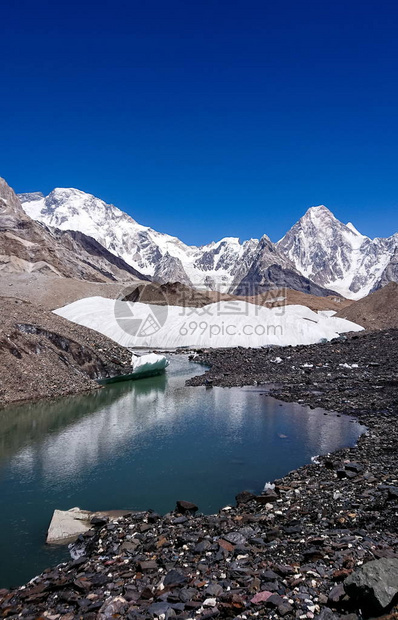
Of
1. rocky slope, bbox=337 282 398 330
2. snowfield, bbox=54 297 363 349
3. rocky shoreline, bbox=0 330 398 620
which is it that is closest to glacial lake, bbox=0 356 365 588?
rocky shoreline, bbox=0 330 398 620

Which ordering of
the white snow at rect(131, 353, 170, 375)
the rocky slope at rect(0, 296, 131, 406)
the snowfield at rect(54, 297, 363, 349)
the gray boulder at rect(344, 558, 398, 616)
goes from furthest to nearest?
1. the snowfield at rect(54, 297, 363, 349)
2. the white snow at rect(131, 353, 170, 375)
3. the rocky slope at rect(0, 296, 131, 406)
4. the gray boulder at rect(344, 558, 398, 616)

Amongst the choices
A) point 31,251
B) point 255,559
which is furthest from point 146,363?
point 31,251

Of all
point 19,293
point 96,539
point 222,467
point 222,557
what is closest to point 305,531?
point 222,557

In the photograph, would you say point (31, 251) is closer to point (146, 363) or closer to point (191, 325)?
point (191, 325)

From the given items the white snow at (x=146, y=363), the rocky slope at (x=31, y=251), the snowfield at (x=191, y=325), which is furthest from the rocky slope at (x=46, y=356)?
the rocky slope at (x=31, y=251)

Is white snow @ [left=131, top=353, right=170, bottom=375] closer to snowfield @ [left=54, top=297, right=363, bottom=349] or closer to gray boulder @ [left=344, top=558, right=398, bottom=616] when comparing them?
snowfield @ [left=54, top=297, right=363, bottom=349]

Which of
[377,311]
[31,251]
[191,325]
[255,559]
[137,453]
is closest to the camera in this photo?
[255,559]
